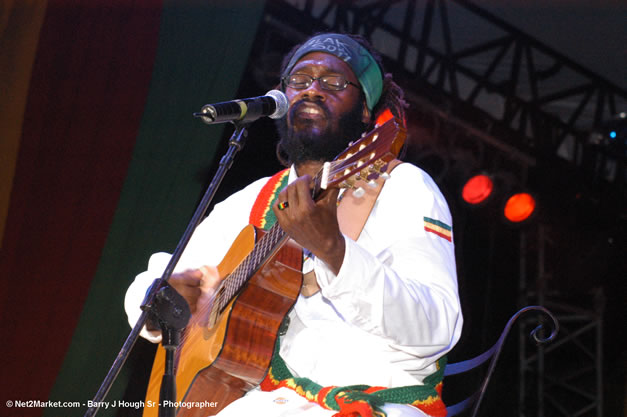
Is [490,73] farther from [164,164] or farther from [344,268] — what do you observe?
[344,268]

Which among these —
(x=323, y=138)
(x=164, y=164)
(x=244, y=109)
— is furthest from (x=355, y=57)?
(x=164, y=164)

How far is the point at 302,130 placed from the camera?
3.08m

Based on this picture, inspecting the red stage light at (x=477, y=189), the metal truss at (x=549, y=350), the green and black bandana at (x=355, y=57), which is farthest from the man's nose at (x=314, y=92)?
the metal truss at (x=549, y=350)

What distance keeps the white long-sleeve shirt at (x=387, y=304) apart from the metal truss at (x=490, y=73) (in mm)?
3385

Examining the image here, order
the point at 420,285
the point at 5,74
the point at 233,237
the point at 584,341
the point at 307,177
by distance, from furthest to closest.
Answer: the point at 584,341, the point at 5,74, the point at 233,237, the point at 420,285, the point at 307,177

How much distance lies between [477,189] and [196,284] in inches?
170

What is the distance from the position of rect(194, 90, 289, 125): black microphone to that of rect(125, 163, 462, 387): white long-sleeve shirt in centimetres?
57

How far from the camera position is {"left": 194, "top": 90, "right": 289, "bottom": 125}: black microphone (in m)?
2.31

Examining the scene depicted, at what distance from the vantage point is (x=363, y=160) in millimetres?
2146

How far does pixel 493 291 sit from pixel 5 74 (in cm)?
545

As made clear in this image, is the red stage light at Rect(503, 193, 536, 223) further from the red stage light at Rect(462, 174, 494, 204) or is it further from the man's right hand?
the man's right hand

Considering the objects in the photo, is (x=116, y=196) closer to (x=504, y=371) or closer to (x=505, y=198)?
(x=505, y=198)

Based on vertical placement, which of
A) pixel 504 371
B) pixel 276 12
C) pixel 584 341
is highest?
pixel 276 12

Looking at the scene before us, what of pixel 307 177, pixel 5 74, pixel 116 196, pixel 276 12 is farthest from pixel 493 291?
pixel 307 177
